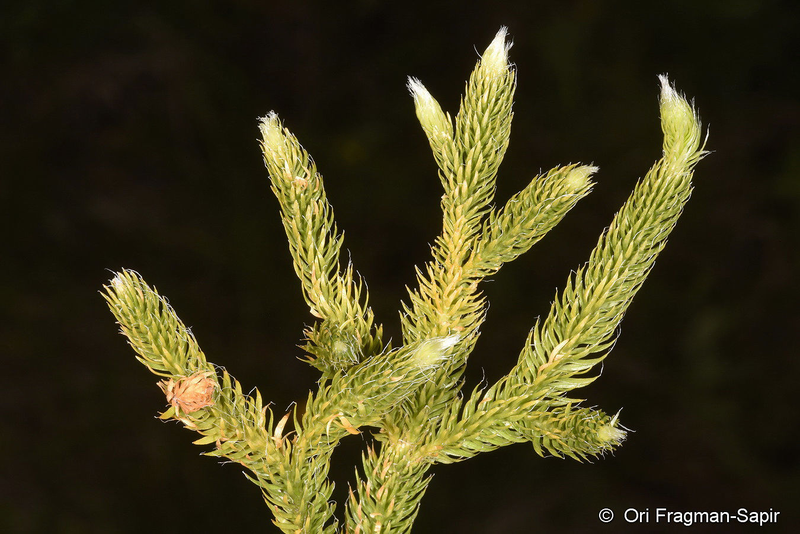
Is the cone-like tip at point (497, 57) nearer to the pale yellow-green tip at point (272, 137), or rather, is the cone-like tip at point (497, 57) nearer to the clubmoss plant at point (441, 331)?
the clubmoss plant at point (441, 331)

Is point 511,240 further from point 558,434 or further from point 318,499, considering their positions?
point 318,499

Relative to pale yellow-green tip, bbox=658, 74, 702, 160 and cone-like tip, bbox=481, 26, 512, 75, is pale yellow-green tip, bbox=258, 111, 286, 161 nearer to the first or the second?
cone-like tip, bbox=481, 26, 512, 75

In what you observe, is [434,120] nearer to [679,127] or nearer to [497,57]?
[497,57]

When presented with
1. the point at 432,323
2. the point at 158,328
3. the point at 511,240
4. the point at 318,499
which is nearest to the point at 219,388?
the point at 158,328

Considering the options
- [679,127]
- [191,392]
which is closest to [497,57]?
[679,127]

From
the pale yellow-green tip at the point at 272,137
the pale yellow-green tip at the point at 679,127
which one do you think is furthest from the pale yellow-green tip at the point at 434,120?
the pale yellow-green tip at the point at 679,127
